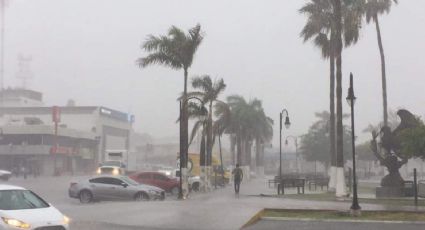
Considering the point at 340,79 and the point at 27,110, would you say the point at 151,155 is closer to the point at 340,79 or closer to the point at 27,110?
the point at 27,110

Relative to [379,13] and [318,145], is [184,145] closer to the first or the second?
[379,13]

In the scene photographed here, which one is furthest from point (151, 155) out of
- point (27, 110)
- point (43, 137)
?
point (43, 137)

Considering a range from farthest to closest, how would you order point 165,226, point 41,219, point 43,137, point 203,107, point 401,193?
point 43,137 → point 203,107 → point 401,193 → point 165,226 → point 41,219

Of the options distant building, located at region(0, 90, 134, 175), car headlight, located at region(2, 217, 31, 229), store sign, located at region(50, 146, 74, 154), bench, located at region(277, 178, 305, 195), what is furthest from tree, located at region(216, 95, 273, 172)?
car headlight, located at region(2, 217, 31, 229)

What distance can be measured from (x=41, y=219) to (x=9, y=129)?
8468 centimetres

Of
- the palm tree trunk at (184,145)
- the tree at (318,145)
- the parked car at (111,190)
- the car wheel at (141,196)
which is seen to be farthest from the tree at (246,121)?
the car wheel at (141,196)

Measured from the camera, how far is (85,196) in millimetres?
30188

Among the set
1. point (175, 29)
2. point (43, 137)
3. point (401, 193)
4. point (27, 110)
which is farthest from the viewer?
point (27, 110)

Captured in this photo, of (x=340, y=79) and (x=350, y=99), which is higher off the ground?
(x=340, y=79)

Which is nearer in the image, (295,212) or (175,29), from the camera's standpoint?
(295,212)

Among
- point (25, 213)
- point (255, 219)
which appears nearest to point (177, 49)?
point (255, 219)

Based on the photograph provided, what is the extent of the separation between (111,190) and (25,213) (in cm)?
1793

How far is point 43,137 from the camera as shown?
9131 cm

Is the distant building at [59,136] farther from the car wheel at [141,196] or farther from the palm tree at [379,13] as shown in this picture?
the car wheel at [141,196]
